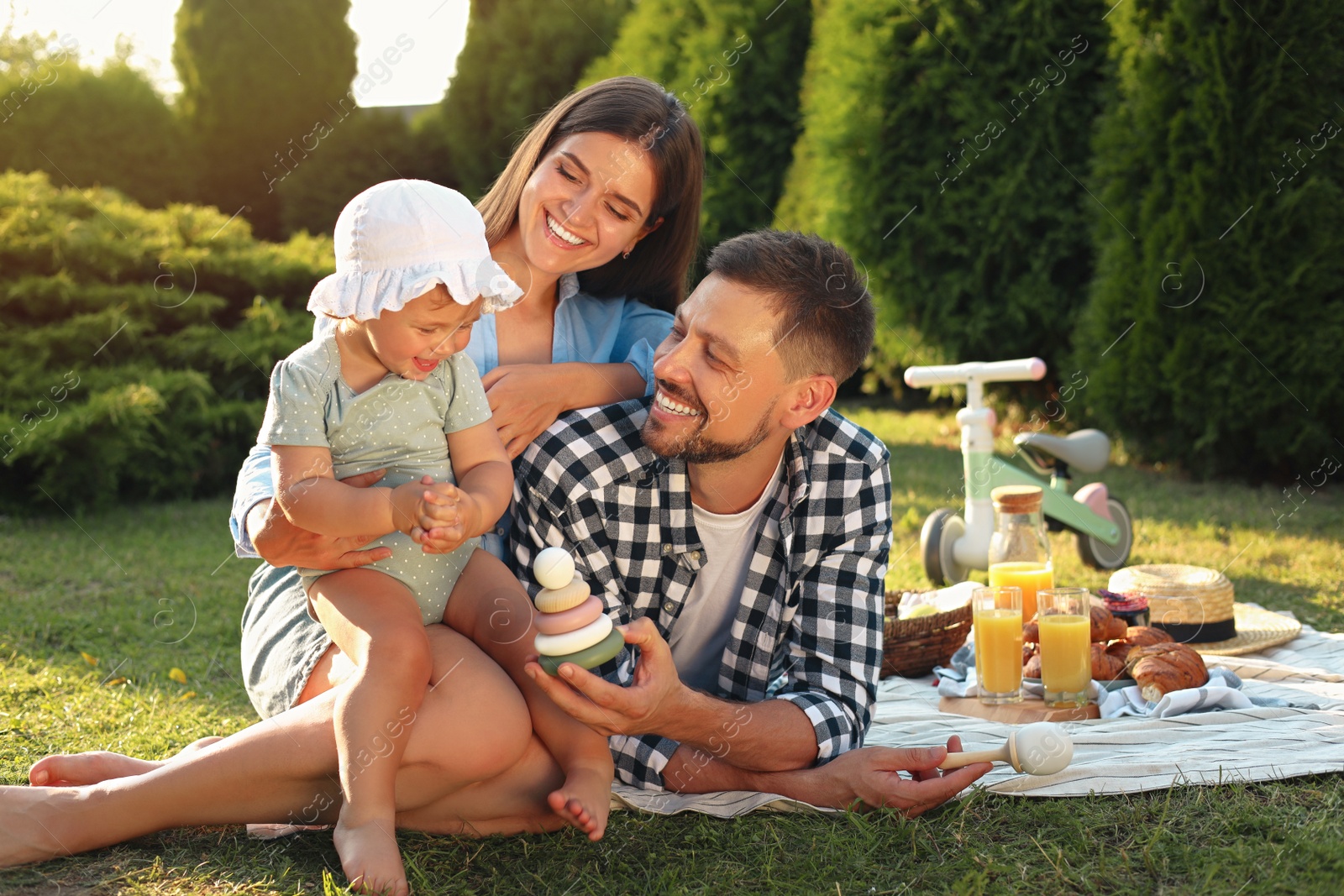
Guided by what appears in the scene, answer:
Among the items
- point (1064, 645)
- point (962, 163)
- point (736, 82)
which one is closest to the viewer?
point (1064, 645)

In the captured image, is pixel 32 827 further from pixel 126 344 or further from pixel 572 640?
pixel 126 344

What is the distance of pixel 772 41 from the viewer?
34.9ft

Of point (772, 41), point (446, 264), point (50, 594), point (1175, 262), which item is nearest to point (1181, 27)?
point (1175, 262)

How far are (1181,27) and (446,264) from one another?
634 centimetres

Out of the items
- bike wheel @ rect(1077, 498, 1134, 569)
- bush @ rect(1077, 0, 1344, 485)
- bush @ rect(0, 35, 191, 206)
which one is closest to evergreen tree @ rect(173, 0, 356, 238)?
bush @ rect(0, 35, 191, 206)

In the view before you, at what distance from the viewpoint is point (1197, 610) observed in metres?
3.80

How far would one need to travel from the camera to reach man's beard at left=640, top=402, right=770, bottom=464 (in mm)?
2633

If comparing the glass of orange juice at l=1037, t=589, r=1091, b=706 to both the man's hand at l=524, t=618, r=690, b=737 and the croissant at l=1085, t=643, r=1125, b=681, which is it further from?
the man's hand at l=524, t=618, r=690, b=737

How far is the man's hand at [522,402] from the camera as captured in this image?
2734 millimetres

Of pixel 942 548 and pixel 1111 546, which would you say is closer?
pixel 942 548

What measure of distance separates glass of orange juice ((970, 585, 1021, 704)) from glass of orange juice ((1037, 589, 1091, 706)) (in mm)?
70

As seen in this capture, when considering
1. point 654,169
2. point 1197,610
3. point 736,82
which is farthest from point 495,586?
point 736,82

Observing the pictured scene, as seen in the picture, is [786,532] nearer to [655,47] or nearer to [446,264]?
[446,264]

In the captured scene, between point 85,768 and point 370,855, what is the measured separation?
847 mm
